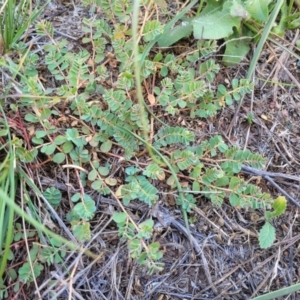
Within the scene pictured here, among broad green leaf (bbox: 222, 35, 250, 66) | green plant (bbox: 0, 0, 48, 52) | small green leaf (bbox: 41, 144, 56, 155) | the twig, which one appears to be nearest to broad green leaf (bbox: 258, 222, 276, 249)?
the twig

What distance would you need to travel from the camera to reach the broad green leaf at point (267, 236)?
1.10 meters

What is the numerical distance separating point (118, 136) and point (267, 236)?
0.44 m

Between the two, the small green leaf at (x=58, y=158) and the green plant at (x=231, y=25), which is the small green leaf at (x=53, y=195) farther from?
the green plant at (x=231, y=25)

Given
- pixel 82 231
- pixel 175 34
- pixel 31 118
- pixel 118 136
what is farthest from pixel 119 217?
pixel 175 34

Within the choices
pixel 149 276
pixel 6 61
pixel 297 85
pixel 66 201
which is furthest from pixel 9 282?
pixel 297 85

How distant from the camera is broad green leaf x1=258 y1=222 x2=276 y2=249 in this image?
1104 mm

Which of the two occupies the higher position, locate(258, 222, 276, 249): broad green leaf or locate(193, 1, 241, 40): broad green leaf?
locate(193, 1, 241, 40): broad green leaf

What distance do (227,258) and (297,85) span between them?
525 millimetres

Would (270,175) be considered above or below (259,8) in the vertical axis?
below

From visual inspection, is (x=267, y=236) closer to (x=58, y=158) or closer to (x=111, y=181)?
(x=111, y=181)

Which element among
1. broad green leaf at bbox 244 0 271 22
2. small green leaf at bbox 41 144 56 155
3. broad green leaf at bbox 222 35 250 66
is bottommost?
small green leaf at bbox 41 144 56 155

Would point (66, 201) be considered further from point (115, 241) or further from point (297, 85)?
point (297, 85)

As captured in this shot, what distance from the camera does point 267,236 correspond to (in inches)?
43.8

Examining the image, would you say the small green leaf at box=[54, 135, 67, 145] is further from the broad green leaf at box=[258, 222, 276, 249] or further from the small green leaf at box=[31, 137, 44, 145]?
the broad green leaf at box=[258, 222, 276, 249]
